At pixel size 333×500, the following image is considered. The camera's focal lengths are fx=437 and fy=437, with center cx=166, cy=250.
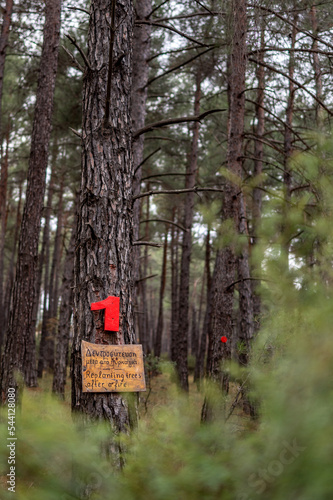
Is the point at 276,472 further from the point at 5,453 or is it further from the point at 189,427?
the point at 5,453

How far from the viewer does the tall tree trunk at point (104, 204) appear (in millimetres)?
2963

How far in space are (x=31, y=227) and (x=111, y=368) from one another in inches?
173

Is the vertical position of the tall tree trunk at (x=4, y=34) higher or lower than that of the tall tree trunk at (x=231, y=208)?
higher

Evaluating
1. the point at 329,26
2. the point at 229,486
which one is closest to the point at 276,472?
the point at 229,486

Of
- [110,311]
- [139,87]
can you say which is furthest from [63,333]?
Answer: [110,311]

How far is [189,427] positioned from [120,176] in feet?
8.16

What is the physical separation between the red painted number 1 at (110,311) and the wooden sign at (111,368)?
14 cm

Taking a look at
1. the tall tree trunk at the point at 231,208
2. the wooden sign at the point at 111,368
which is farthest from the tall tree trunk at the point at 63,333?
the wooden sign at the point at 111,368

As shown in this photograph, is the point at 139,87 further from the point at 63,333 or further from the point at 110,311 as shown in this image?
the point at 63,333

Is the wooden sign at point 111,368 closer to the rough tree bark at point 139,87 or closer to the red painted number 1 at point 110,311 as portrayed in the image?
the red painted number 1 at point 110,311

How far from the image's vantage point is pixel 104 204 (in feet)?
10.4

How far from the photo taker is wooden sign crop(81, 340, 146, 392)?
110 inches

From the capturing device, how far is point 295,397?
79 centimetres

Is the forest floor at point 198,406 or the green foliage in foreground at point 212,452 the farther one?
the forest floor at point 198,406
